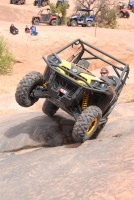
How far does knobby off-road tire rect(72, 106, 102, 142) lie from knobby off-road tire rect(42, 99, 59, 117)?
187 cm

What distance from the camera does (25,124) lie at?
28.8 feet

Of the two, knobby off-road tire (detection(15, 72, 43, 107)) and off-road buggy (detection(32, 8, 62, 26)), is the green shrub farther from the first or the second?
knobby off-road tire (detection(15, 72, 43, 107))

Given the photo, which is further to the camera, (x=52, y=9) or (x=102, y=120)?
(x=52, y=9)

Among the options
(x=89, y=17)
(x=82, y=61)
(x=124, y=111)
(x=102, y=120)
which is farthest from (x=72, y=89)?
(x=89, y=17)

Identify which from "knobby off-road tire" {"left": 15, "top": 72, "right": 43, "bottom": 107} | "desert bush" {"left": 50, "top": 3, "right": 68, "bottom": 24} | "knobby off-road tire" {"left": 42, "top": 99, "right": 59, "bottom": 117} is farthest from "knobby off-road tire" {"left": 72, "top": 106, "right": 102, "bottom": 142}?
"desert bush" {"left": 50, "top": 3, "right": 68, "bottom": 24}

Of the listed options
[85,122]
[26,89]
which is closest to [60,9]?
[26,89]

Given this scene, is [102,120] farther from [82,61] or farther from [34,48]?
[34,48]

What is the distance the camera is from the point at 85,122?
7.26 metres

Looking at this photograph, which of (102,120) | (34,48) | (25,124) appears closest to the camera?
(102,120)

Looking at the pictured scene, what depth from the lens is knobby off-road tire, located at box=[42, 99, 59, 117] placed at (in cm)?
921

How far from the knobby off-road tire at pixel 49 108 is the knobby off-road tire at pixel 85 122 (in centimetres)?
187

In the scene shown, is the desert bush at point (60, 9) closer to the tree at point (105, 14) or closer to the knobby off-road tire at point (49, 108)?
the tree at point (105, 14)

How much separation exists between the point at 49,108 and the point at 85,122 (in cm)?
210

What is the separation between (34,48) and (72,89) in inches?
592
